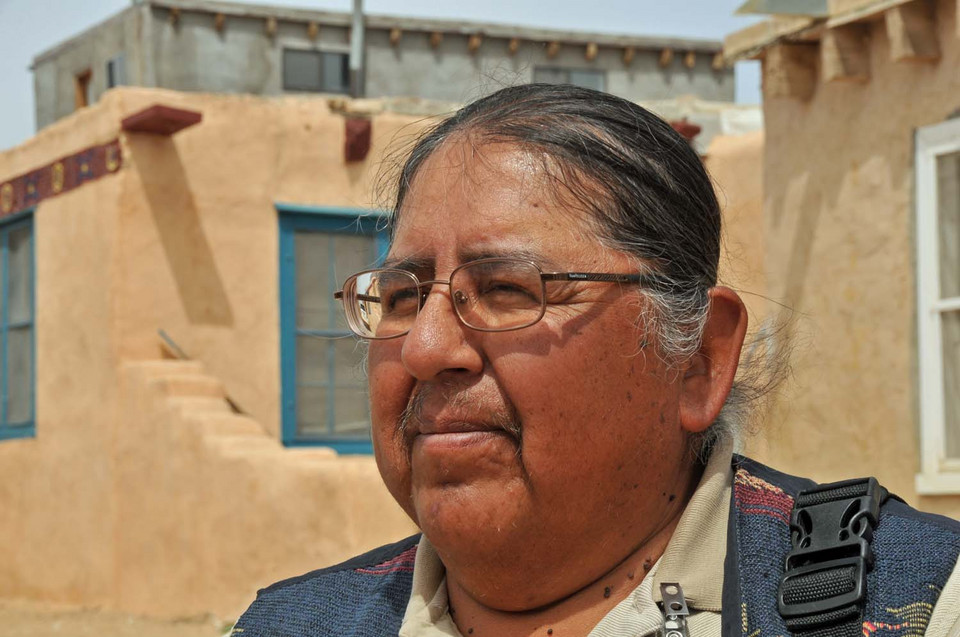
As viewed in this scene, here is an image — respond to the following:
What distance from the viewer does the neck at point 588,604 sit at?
192 centimetres

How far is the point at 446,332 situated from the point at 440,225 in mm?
184

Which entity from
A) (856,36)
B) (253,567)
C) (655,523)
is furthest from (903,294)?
(655,523)

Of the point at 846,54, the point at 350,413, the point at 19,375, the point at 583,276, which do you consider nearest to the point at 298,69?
the point at 19,375

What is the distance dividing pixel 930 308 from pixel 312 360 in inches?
189

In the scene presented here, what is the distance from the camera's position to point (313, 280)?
9305mm

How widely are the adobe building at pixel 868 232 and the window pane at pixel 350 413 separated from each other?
3569 millimetres

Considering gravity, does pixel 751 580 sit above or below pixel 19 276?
below

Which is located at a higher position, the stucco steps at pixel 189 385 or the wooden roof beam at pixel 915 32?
the wooden roof beam at pixel 915 32

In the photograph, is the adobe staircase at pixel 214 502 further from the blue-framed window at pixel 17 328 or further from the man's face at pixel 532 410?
the man's face at pixel 532 410

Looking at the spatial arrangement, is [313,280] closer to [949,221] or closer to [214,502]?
[214,502]

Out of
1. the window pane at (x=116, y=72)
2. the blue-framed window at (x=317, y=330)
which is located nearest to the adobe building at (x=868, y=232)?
the blue-framed window at (x=317, y=330)

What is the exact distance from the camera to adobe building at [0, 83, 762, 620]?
7.66 metres

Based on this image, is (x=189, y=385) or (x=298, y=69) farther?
(x=298, y=69)

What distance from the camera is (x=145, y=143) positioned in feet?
28.1
